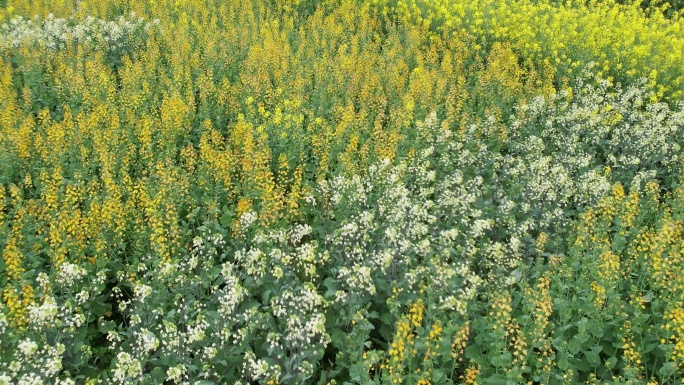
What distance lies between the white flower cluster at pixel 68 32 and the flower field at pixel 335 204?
0.05 meters

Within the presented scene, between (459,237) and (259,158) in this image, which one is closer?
(459,237)

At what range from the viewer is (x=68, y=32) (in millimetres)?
9742

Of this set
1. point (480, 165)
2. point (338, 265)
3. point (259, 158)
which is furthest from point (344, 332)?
point (480, 165)

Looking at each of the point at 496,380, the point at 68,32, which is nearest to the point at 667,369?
the point at 496,380

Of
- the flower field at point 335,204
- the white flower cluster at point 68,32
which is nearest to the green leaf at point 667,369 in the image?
the flower field at point 335,204

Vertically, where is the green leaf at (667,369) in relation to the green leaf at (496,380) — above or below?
above

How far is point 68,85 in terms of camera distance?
7.84m

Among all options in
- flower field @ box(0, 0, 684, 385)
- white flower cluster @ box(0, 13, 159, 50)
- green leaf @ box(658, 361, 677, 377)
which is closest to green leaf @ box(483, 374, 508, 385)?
flower field @ box(0, 0, 684, 385)

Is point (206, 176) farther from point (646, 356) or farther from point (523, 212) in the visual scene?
point (646, 356)

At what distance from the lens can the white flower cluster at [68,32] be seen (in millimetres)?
9414

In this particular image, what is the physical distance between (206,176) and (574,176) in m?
4.22

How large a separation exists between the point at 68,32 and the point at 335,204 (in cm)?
680

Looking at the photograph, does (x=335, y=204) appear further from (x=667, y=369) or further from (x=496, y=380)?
(x=667, y=369)

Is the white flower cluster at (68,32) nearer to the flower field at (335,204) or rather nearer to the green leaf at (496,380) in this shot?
the flower field at (335,204)
